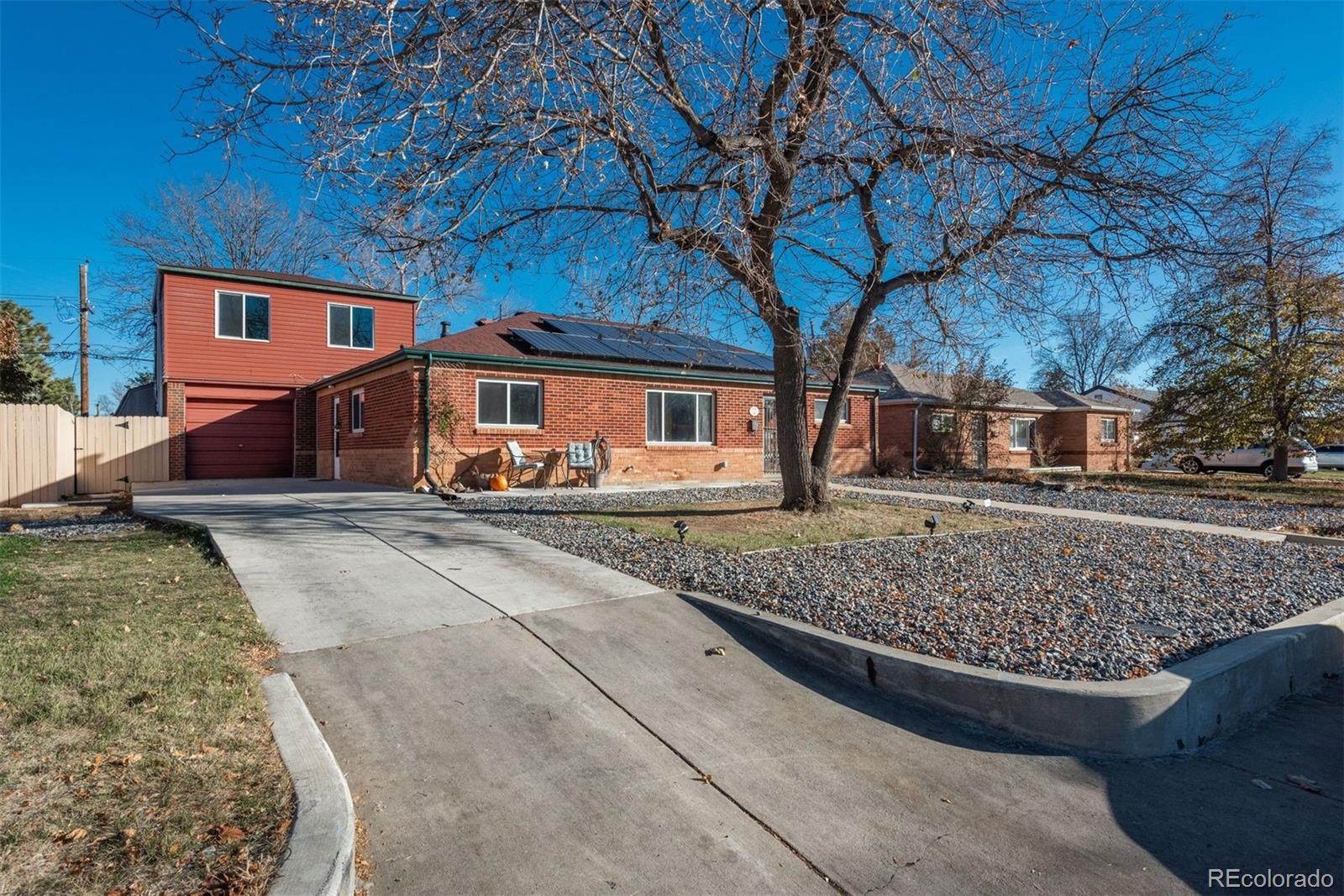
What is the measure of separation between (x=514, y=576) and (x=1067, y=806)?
174 inches

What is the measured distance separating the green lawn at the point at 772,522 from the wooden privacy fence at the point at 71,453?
12949mm

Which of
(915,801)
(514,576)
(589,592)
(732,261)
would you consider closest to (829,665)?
(915,801)

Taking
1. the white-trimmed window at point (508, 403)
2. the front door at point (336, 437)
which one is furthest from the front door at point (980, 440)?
the front door at point (336, 437)

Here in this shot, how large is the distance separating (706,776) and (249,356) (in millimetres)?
20386

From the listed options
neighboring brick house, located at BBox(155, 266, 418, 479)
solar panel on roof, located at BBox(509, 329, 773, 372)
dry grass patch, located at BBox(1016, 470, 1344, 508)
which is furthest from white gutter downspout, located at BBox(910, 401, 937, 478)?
neighboring brick house, located at BBox(155, 266, 418, 479)

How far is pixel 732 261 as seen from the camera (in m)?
7.86

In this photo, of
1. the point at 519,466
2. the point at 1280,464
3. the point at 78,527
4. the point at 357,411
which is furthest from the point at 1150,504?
the point at 78,527

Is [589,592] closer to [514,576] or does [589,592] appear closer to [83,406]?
[514,576]

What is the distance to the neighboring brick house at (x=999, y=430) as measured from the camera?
22.7 m

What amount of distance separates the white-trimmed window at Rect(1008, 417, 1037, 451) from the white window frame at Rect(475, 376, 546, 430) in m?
19.0

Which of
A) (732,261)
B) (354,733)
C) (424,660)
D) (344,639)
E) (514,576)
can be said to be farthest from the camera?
(732,261)

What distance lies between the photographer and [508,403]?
14602 mm

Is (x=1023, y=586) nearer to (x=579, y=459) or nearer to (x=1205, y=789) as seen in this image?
(x=1205, y=789)

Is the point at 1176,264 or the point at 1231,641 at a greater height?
the point at 1176,264
